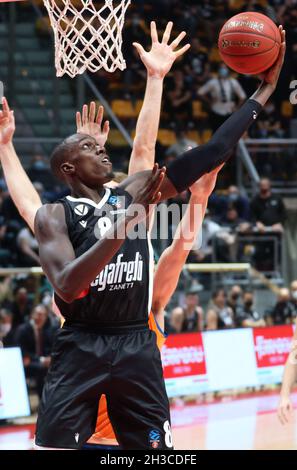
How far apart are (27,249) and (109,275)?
8.66 m

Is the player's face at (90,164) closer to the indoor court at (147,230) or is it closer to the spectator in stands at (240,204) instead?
the indoor court at (147,230)

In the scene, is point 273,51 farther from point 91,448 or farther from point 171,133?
point 171,133

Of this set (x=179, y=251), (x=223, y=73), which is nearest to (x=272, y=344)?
(x=223, y=73)

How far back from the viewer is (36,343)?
10.4 m

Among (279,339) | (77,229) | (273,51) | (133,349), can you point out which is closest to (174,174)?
(77,229)

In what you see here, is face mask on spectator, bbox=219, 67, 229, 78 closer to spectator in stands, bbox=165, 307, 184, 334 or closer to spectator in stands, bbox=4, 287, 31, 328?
spectator in stands, bbox=165, 307, 184, 334

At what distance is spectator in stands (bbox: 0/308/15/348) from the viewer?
10359mm

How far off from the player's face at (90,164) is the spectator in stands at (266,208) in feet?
33.7

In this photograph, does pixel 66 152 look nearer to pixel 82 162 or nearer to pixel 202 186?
pixel 82 162

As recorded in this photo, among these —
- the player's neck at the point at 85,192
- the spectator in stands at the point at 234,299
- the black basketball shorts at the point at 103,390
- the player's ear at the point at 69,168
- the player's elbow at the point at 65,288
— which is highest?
the player's ear at the point at 69,168

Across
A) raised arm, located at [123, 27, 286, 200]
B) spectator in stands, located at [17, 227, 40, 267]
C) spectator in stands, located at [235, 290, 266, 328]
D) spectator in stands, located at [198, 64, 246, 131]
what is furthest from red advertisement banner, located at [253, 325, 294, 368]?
raised arm, located at [123, 27, 286, 200]

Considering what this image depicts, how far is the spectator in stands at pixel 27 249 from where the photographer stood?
40.7 feet

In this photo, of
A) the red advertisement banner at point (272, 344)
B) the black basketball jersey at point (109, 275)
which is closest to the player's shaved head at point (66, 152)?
the black basketball jersey at point (109, 275)
